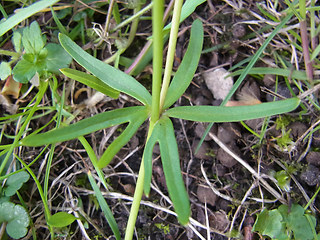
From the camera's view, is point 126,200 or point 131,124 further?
point 126,200

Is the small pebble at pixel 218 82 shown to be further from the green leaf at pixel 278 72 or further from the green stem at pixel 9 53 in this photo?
the green stem at pixel 9 53

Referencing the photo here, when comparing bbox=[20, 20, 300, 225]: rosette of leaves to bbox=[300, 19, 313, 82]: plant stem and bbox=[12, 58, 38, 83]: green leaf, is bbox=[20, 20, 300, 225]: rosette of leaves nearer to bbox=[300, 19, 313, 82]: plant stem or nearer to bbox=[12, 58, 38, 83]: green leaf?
bbox=[12, 58, 38, 83]: green leaf

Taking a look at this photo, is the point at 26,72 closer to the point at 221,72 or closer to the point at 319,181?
the point at 221,72

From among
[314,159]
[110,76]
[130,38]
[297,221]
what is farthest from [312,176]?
[130,38]

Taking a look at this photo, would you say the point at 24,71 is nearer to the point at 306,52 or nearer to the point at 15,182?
the point at 15,182

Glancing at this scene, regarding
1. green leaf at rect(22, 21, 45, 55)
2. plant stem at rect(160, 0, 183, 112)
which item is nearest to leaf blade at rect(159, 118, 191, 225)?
plant stem at rect(160, 0, 183, 112)

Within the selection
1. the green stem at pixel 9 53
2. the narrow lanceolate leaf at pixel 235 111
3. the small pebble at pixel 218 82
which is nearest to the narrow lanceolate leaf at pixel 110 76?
the narrow lanceolate leaf at pixel 235 111

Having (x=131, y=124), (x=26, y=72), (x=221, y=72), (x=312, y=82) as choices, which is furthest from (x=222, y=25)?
(x=26, y=72)
